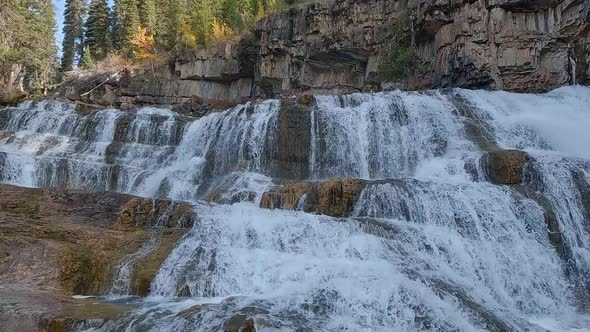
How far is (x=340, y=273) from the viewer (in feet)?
29.9

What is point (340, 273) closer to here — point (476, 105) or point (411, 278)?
point (411, 278)

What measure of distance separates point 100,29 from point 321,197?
139ft

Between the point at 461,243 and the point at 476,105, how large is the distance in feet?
35.0

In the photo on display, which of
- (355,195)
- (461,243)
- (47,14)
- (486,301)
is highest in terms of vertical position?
(47,14)

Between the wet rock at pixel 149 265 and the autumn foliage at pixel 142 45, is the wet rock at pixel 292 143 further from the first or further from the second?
the autumn foliage at pixel 142 45

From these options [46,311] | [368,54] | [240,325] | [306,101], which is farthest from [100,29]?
[240,325]

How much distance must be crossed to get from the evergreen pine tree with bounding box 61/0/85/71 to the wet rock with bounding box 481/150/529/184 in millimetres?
47306

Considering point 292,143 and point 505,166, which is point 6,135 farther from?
point 505,166

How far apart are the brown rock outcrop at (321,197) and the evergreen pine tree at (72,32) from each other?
45.0 m

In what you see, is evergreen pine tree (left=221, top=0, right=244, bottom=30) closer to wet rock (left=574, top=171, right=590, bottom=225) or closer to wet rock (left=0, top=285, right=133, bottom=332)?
wet rock (left=574, top=171, right=590, bottom=225)

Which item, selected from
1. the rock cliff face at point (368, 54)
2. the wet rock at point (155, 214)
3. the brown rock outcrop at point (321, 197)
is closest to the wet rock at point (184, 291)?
the wet rock at point (155, 214)

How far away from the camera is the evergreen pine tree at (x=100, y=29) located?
47931 millimetres

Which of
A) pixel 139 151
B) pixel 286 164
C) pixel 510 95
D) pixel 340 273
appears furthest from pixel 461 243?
pixel 139 151

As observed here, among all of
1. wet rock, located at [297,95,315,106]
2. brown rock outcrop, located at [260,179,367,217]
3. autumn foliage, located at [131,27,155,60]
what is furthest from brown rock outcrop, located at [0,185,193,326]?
autumn foliage, located at [131,27,155,60]
